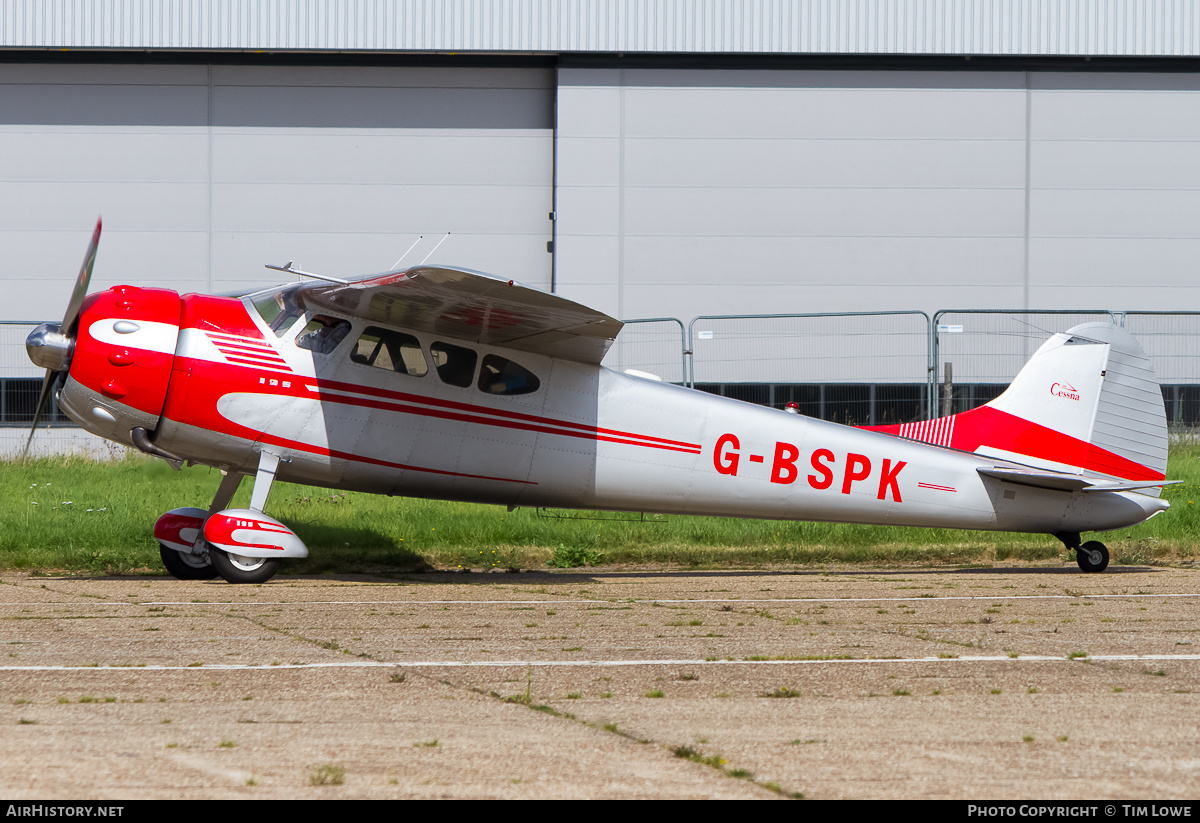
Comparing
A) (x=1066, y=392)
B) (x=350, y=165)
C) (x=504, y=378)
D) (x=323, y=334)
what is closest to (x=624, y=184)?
(x=350, y=165)

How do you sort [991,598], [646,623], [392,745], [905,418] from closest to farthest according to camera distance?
[392,745], [646,623], [991,598], [905,418]

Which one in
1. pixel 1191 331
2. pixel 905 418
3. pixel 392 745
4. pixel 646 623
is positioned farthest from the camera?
pixel 1191 331

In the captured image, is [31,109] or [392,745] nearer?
[392,745]

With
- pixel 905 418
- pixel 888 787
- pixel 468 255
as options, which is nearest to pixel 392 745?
pixel 888 787

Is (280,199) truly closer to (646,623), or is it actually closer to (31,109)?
(31,109)

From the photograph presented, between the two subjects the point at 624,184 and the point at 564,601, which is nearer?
the point at 564,601

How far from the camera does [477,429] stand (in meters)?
9.55

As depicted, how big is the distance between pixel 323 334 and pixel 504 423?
1.71m

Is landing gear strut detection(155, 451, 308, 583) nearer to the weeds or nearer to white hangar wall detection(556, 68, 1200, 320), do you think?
the weeds

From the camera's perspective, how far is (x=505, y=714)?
4520 millimetres

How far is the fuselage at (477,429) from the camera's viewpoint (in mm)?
8930

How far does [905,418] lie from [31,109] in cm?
1701

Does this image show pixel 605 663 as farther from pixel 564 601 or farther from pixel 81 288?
pixel 81 288

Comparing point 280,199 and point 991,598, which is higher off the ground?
point 280,199
